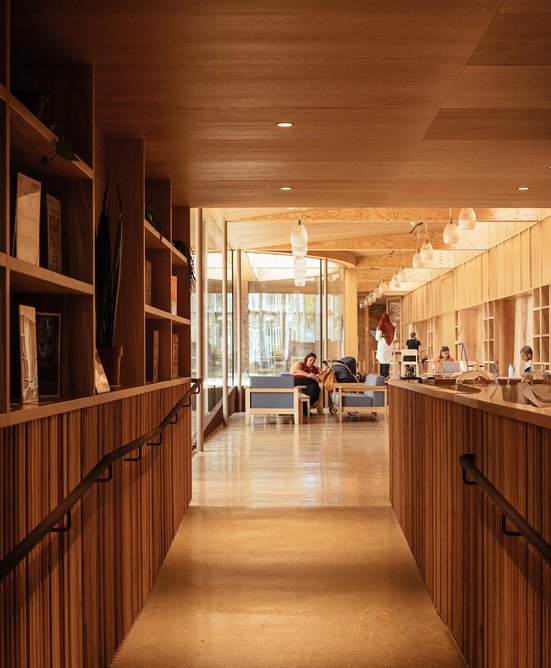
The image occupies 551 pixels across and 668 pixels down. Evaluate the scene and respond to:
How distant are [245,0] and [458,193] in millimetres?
3974

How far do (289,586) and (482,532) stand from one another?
173 centimetres

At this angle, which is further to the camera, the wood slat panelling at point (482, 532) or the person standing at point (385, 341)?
the person standing at point (385, 341)

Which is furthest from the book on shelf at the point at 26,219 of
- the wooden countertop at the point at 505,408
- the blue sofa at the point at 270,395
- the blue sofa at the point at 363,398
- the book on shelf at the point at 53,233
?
the blue sofa at the point at 363,398

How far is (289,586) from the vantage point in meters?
4.33

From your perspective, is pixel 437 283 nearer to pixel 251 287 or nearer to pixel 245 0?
pixel 251 287

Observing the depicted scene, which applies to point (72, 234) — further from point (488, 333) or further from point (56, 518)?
point (488, 333)

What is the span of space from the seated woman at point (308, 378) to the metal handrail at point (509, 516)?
11.9m

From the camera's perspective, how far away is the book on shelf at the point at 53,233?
123 inches

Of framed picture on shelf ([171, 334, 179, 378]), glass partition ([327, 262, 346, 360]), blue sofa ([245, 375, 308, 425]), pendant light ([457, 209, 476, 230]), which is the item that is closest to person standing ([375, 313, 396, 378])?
glass partition ([327, 262, 346, 360])

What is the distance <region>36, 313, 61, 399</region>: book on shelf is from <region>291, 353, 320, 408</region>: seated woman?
11670 millimetres

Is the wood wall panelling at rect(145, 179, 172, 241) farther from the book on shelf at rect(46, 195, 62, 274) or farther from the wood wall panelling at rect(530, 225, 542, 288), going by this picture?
the wood wall panelling at rect(530, 225, 542, 288)

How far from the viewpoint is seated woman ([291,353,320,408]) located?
48.9 ft

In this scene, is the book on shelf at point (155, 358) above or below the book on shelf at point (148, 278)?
below

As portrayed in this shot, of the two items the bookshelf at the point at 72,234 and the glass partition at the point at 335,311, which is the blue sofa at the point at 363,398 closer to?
the glass partition at the point at 335,311
